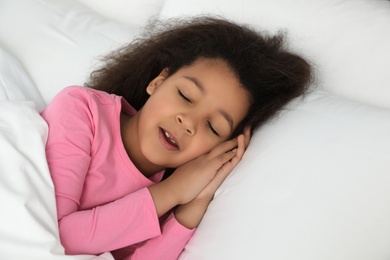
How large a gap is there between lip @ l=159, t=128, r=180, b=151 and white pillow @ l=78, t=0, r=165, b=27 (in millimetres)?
584

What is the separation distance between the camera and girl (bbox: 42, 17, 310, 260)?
93cm

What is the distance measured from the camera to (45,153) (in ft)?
3.02

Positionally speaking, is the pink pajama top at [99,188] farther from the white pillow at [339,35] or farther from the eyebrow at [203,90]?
the white pillow at [339,35]

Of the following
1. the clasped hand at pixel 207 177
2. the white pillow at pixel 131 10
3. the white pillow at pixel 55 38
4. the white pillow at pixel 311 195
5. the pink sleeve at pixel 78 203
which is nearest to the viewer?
the white pillow at pixel 311 195

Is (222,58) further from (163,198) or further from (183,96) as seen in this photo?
(163,198)

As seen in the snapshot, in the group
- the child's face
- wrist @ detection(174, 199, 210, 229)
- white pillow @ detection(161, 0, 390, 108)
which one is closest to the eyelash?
the child's face

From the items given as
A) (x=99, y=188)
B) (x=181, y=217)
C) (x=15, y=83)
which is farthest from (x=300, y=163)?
(x=15, y=83)

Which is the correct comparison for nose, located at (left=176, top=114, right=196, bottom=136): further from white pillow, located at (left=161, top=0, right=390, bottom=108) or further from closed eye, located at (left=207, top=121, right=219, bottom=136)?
white pillow, located at (left=161, top=0, right=390, bottom=108)

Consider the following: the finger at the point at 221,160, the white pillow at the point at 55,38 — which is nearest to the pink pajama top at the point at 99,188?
the finger at the point at 221,160

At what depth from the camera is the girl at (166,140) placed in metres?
0.93

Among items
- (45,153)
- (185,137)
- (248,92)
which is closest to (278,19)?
(248,92)

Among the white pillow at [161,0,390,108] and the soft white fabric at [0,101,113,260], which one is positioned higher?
the white pillow at [161,0,390,108]

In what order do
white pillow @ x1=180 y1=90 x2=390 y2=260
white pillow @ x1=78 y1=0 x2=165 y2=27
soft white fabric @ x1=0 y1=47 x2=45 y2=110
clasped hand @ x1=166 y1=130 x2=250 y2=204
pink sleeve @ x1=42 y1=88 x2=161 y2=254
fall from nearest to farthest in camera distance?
white pillow @ x1=180 y1=90 x2=390 y2=260, pink sleeve @ x1=42 y1=88 x2=161 y2=254, clasped hand @ x1=166 y1=130 x2=250 y2=204, soft white fabric @ x1=0 y1=47 x2=45 y2=110, white pillow @ x1=78 y1=0 x2=165 y2=27

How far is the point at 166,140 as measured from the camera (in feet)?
3.28
